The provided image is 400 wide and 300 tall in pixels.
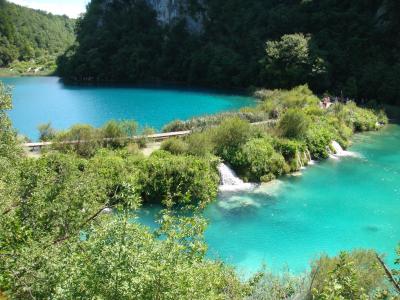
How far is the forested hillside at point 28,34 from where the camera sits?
135 meters

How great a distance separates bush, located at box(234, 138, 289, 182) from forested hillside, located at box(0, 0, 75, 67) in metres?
122

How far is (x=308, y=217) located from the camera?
21031 mm

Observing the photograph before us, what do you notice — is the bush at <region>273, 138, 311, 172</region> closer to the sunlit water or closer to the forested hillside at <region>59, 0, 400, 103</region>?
the sunlit water

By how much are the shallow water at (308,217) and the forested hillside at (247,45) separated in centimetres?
2656

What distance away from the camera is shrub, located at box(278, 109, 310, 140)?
97.3ft

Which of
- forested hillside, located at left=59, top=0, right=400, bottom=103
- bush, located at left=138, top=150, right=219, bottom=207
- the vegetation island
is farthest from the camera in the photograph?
forested hillside, located at left=59, top=0, right=400, bottom=103

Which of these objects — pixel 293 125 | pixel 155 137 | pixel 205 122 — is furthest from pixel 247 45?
pixel 155 137

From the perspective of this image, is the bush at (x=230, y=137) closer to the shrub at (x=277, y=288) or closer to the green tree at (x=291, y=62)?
the shrub at (x=277, y=288)

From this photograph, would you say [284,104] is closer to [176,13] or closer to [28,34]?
[176,13]

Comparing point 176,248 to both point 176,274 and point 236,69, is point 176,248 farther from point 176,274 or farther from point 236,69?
point 236,69

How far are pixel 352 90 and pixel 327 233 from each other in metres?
37.9

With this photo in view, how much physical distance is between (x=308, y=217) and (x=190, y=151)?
7700 mm

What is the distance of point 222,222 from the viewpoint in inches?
778

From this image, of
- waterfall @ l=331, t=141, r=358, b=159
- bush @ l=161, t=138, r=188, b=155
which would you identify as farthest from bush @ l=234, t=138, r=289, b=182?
waterfall @ l=331, t=141, r=358, b=159
